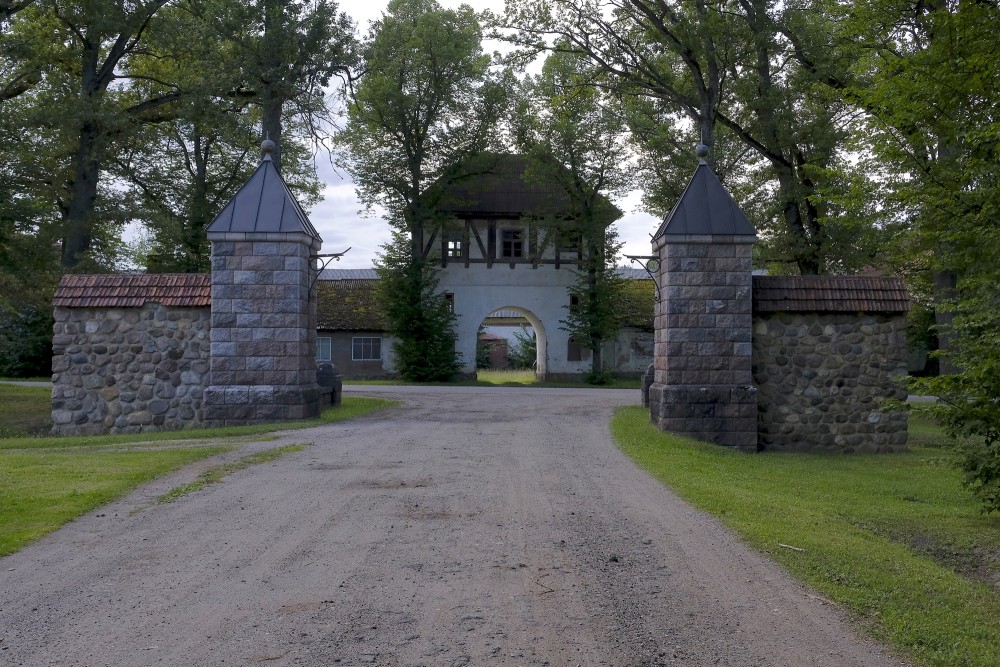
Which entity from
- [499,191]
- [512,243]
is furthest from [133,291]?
[499,191]

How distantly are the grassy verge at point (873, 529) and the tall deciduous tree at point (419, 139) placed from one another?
2296 cm

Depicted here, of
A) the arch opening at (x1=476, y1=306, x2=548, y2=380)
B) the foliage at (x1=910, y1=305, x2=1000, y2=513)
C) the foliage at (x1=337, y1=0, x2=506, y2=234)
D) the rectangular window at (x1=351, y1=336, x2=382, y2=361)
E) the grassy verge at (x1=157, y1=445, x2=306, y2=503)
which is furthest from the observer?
the arch opening at (x1=476, y1=306, x2=548, y2=380)

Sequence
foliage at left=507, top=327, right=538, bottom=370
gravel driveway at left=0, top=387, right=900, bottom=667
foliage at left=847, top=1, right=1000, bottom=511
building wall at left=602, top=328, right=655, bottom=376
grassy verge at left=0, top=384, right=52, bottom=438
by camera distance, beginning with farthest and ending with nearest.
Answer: foliage at left=507, top=327, right=538, bottom=370
building wall at left=602, top=328, right=655, bottom=376
grassy verge at left=0, top=384, right=52, bottom=438
foliage at left=847, top=1, right=1000, bottom=511
gravel driveway at left=0, top=387, right=900, bottom=667

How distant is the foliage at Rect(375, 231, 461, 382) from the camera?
117ft

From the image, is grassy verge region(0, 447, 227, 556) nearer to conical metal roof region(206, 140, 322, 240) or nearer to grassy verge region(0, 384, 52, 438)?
conical metal roof region(206, 140, 322, 240)

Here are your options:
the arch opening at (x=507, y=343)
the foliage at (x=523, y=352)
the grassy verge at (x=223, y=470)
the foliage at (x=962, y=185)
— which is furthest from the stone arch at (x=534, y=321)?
the foliage at (x=962, y=185)

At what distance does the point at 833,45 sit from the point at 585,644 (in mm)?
20102

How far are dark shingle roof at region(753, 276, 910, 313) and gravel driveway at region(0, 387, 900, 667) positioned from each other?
640 cm

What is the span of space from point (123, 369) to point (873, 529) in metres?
12.0

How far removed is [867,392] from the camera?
14.4 meters

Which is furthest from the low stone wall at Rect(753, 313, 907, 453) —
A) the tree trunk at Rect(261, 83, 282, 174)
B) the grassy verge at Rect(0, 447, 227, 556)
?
the tree trunk at Rect(261, 83, 282, 174)

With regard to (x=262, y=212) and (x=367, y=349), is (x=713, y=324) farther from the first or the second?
(x=367, y=349)

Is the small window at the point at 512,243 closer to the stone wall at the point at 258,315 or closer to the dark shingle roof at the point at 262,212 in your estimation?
the dark shingle roof at the point at 262,212

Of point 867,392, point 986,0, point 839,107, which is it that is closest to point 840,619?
point 986,0
